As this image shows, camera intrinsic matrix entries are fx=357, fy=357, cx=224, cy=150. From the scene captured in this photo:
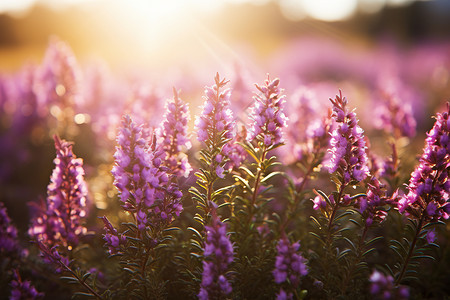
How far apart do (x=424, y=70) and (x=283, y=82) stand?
11399mm

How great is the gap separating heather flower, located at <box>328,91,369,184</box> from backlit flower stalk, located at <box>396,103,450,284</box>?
0.46 metres

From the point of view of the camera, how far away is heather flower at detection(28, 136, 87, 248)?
135 inches

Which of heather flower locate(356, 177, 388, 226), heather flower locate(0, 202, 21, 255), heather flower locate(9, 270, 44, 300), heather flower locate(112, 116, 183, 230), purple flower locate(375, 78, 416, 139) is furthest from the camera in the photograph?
purple flower locate(375, 78, 416, 139)

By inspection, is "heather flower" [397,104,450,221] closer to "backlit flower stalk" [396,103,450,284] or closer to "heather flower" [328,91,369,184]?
"backlit flower stalk" [396,103,450,284]

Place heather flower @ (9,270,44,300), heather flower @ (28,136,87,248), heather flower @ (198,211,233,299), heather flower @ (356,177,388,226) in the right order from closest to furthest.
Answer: heather flower @ (198,211,233,299), heather flower @ (356,177,388,226), heather flower @ (9,270,44,300), heather flower @ (28,136,87,248)

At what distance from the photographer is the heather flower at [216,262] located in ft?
8.45

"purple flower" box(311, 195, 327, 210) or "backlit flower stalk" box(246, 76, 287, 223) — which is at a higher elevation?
"backlit flower stalk" box(246, 76, 287, 223)

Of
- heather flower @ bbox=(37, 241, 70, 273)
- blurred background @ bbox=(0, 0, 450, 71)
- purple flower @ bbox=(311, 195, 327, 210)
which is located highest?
blurred background @ bbox=(0, 0, 450, 71)

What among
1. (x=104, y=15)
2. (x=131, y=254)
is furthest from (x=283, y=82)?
(x=104, y=15)

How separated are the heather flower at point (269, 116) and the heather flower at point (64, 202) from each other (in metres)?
1.74

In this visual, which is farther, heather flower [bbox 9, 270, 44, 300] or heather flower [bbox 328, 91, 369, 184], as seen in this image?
heather flower [bbox 9, 270, 44, 300]

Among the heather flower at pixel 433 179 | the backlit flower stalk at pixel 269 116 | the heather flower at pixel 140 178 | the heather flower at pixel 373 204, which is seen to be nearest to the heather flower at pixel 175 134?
the heather flower at pixel 140 178

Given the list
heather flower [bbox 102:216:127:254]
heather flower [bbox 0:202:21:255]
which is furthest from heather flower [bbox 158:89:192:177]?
heather flower [bbox 0:202:21:255]

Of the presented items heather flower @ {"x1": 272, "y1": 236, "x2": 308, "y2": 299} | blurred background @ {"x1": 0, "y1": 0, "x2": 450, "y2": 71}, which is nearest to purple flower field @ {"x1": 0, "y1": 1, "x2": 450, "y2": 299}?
heather flower @ {"x1": 272, "y1": 236, "x2": 308, "y2": 299}
